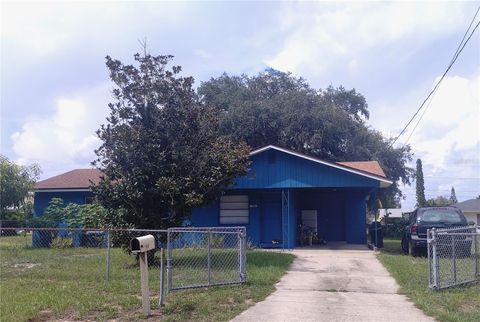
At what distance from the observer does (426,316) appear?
314 inches

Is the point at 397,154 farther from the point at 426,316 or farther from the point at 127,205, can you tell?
the point at 426,316

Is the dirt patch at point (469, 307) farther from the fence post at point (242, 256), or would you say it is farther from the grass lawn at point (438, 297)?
the fence post at point (242, 256)

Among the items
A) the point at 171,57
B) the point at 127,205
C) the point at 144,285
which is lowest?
the point at 144,285

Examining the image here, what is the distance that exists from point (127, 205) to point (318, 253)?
23.9 ft

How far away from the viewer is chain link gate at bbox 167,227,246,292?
9.89 metres

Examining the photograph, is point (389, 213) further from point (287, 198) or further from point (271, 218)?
point (287, 198)

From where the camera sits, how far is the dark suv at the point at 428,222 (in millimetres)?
15766

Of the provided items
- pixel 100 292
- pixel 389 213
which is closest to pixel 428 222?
pixel 100 292

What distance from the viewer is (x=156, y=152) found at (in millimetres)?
13312

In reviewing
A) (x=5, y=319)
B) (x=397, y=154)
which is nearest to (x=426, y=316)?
(x=5, y=319)

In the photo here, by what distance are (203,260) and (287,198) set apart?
6692mm

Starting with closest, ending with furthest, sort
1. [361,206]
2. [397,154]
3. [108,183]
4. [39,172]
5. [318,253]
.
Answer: [108,183], [318,253], [361,206], [39,172], [397,154]

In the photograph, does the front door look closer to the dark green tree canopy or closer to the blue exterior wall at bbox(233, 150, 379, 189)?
the blue exterior wall at bbox(233, 150, 379, 189)

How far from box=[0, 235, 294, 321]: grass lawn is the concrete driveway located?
0.38 metres
